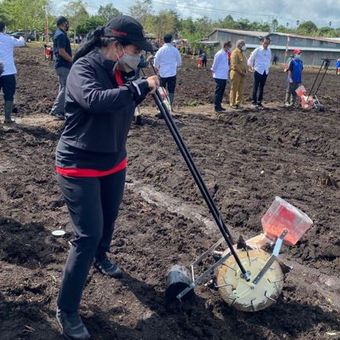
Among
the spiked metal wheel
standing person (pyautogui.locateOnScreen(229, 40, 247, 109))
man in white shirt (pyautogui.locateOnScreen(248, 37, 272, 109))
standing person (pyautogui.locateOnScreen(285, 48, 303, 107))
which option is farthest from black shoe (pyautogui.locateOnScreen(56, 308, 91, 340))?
standing person (pyautogui.locateOnScreen(285, 48, 303, 107))

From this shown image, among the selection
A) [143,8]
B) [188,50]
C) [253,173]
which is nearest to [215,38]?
[143,8]

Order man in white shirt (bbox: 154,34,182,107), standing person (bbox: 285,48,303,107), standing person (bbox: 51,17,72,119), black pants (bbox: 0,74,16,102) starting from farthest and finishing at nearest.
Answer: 1. standing person (bbox: 285,48,303,107)
2. man in white shirt (bbox: 154,34,182,107)
3. standing person (bbox: 51,17,72,119)
4. black pants (bbox: 0,74,16,102)

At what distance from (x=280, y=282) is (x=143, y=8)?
70758mm

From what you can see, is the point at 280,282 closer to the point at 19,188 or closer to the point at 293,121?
the point at 19,188

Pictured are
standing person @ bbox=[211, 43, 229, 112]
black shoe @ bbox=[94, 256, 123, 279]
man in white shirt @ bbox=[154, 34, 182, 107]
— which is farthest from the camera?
standing person @ bbox=[211, 43, 229, 112]

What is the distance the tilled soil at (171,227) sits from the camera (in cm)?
346

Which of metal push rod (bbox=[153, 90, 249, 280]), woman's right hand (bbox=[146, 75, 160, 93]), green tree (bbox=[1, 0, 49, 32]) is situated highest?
woman's right hand (bbox=[146, 75, 160, 93])

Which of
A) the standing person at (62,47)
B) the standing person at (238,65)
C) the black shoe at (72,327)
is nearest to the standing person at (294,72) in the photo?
the standing person at (238,65)

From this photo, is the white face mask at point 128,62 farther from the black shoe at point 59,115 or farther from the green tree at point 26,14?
the green tree at point 26,14

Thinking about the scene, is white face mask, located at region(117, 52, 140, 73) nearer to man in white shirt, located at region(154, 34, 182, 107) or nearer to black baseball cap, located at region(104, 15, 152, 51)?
black baseball cap, located at region(104, 15, 152, 51)

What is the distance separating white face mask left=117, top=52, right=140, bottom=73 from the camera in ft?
9.50

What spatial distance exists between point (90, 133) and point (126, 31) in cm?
66

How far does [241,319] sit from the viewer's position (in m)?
3.54

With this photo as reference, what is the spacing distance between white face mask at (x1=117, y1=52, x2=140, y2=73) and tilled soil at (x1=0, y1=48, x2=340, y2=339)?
1.81m
